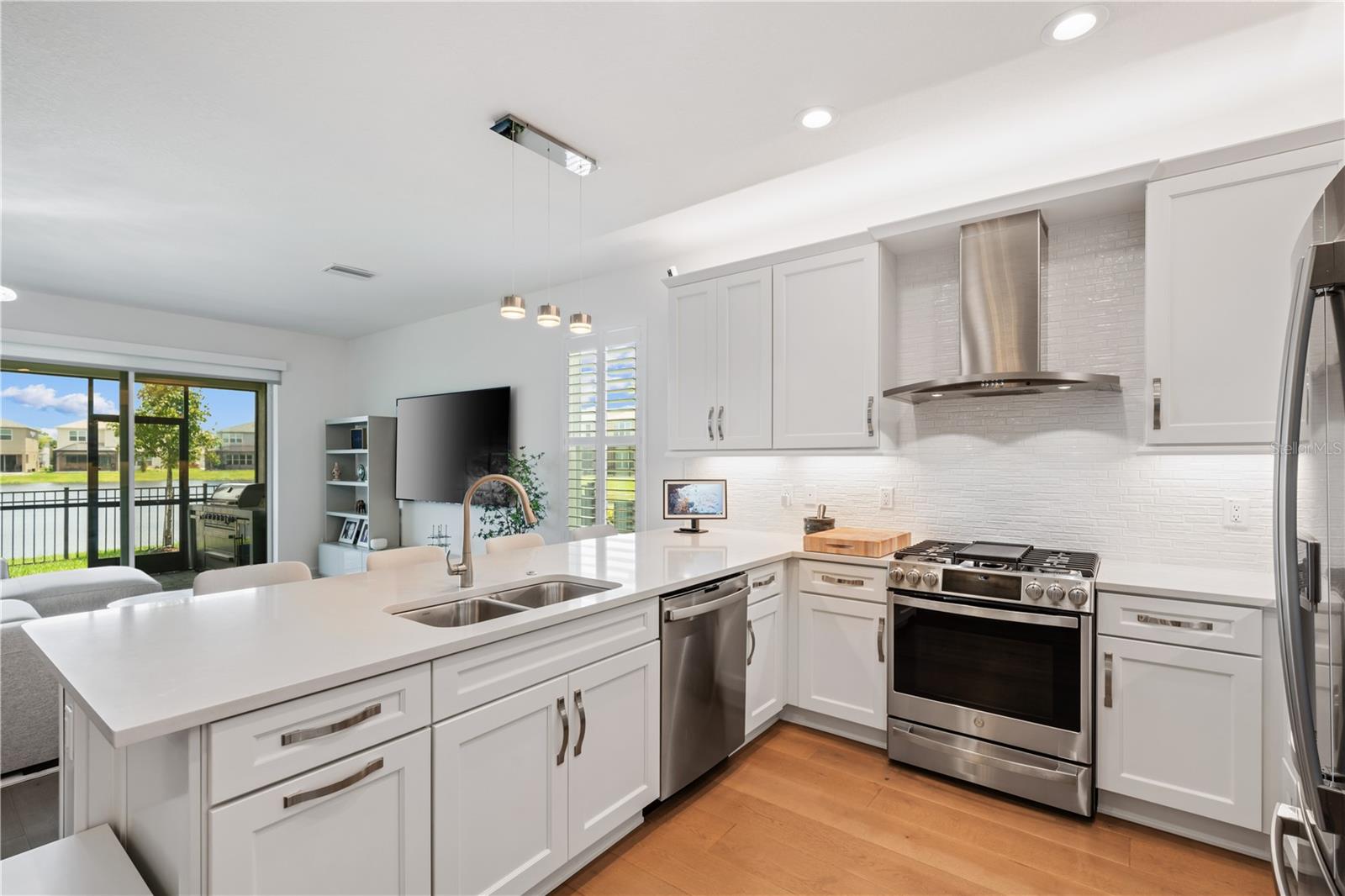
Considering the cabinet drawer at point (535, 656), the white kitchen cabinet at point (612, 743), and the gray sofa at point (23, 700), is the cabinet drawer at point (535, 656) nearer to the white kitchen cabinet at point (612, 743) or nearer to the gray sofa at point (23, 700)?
the white kitchen cabinet at point (612, 743)

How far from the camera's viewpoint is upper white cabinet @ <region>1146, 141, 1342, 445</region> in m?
2.17

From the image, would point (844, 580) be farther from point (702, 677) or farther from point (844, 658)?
point (702, 677)

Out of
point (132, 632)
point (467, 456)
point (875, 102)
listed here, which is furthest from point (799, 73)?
point (467, 456)

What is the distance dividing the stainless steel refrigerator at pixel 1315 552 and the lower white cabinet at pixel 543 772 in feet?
5.33

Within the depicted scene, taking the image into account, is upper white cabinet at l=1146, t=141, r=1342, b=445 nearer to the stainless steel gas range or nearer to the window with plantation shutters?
the stainless steel gas range

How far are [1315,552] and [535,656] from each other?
1.71 metres

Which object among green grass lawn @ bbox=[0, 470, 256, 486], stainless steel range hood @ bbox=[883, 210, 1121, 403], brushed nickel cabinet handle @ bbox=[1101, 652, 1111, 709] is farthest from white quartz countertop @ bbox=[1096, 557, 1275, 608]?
green grass lawn @ bbox=[0, 470, 256, 486]

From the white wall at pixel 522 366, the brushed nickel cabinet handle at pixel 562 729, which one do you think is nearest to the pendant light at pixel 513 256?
the white wall at pixel 522 366

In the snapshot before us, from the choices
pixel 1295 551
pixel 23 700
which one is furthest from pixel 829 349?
pixel 23 700

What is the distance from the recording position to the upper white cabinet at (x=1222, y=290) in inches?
85.4

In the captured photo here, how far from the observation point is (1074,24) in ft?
6.14

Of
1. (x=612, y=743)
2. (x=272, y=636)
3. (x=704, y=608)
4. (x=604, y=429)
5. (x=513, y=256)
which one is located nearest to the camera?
(x=272, y=636)

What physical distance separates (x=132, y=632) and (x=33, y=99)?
2142 millimetres

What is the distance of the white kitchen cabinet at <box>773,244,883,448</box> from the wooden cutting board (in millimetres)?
466
